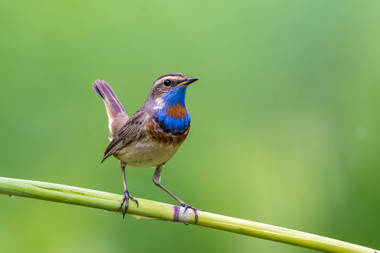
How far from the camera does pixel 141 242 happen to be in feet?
9.20

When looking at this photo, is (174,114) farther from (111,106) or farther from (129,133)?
(111,106)

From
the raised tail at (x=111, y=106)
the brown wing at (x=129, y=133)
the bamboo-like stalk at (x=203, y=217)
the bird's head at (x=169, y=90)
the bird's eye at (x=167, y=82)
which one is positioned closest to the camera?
the bamboo-like stalk at (x=203, y=217)

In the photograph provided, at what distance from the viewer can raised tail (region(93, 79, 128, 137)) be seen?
3.40m

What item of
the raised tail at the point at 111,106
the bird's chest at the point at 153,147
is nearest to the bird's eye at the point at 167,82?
the bird's chest at the point at 153,147

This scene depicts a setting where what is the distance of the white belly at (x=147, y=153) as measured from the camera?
105 inches

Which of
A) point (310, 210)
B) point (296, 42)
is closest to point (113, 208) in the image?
point (310, 210)

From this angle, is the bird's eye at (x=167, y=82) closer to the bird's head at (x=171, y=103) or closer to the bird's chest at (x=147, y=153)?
the bird's head at (x=171, y=103)

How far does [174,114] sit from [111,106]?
103 centimetres

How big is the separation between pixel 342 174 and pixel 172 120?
3.48 ft

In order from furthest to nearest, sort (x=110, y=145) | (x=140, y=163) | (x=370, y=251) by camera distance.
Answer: (x=110, y=145)
(x=140, y=163)
(x=370, y=251)

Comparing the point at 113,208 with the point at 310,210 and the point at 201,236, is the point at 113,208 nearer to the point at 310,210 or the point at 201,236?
the point at 201,236

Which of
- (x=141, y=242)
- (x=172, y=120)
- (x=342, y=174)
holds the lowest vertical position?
(x=141, y=242)

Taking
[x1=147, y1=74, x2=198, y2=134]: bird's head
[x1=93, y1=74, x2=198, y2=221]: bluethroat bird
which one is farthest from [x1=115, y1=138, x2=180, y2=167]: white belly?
[x1=147, y1=74, x2=198, y2=134]: bird's head

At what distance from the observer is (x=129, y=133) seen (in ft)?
9.55
